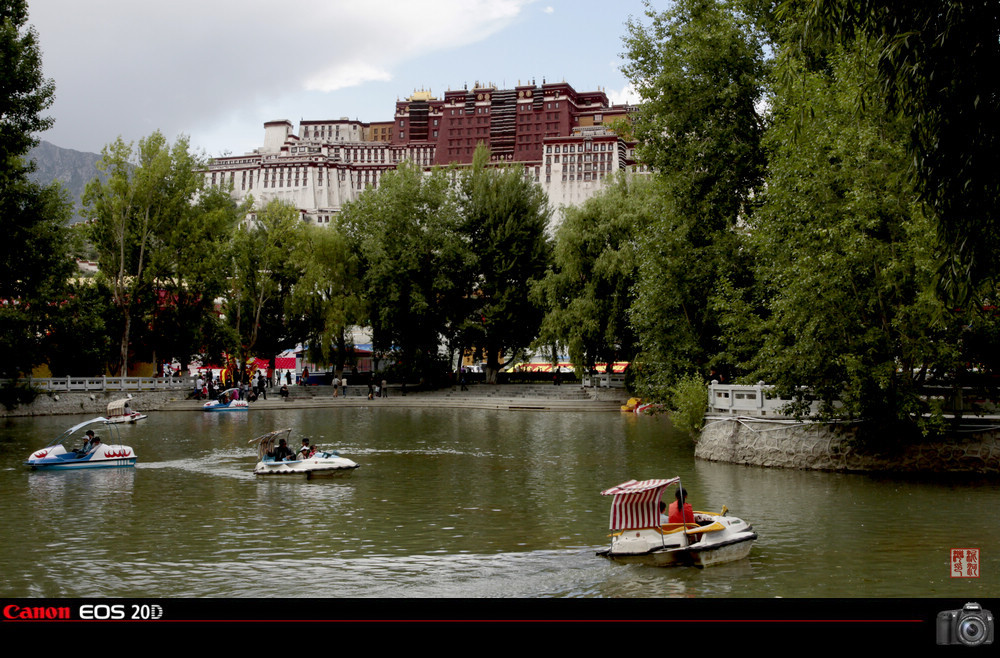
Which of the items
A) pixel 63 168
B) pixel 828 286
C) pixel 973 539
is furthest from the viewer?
pixel 63 168

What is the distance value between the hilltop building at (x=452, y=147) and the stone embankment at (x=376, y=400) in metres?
93.7

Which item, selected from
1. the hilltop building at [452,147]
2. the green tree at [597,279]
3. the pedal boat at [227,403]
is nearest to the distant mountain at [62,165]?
the pedal boat at [227,403]

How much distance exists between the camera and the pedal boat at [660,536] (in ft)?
40.8

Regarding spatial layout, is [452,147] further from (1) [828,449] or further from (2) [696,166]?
(1) [828,449]

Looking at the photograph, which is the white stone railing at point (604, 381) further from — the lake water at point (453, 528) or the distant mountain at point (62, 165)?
the distant mountain at point (62, 165)

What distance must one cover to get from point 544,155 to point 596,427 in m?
125

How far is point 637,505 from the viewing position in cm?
1291

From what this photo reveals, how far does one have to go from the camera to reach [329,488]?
20.8 meters

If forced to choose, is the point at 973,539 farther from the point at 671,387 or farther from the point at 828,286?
the point at 671,387

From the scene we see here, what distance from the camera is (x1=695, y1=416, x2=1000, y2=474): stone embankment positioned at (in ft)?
68.0
